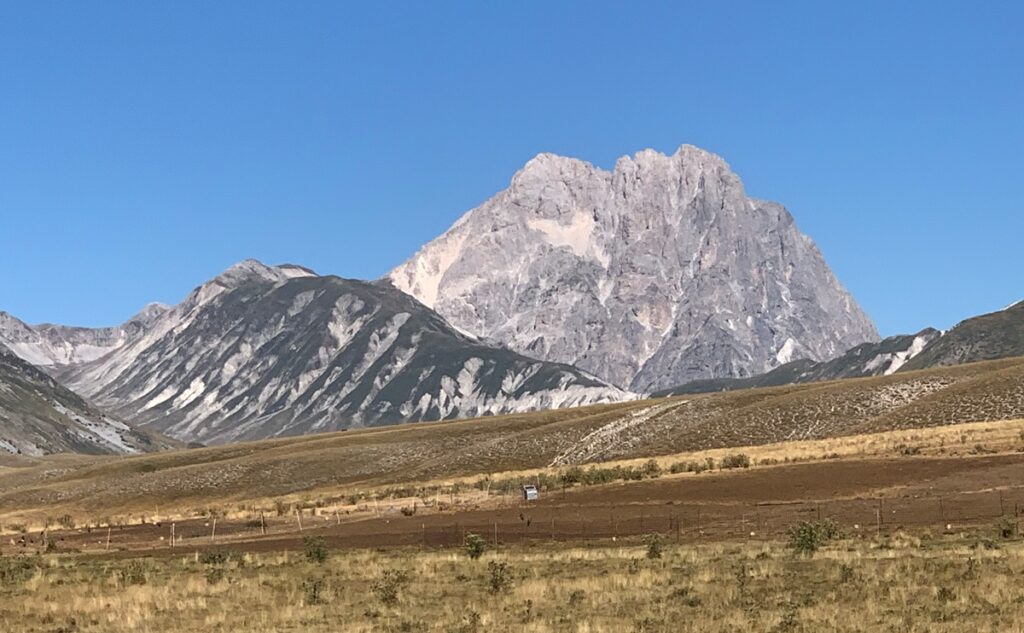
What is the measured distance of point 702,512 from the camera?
6481 centimetres

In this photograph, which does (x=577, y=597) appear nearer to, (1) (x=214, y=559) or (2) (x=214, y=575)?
(2) (x=214, y=575)

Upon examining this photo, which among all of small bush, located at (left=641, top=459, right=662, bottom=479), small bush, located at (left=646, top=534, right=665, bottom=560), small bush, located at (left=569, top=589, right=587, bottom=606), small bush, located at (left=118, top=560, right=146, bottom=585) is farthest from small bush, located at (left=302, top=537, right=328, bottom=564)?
small bush, located at (left=641, top=459, right=662, bottom=479)

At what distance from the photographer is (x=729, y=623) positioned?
2861cm

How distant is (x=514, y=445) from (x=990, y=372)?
178ft

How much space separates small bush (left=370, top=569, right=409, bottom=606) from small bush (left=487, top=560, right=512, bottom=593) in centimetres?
283

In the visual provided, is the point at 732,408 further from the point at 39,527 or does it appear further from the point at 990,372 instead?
the point at 39,527

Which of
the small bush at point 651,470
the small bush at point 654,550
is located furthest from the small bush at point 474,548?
the small bush at point 651,470

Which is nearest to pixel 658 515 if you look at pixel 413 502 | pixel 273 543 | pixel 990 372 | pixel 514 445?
pixel 273 543

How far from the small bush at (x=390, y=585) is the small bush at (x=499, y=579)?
2.83 metres

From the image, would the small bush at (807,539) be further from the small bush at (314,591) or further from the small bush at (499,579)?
the small bush at (314,591)

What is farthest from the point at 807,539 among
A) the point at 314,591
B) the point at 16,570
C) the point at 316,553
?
the point at 16,570

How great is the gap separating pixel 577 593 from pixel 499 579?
3286mm

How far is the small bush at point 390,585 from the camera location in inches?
1383

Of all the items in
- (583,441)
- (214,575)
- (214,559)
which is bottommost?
(214,575)
